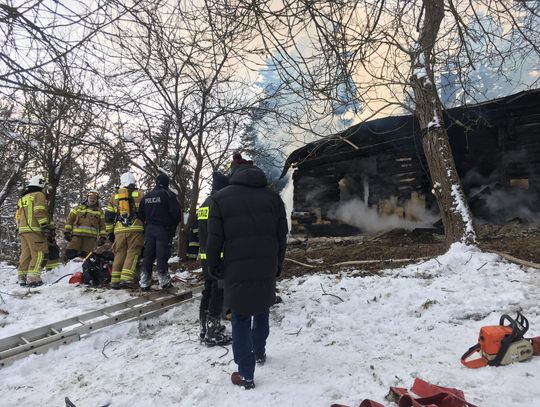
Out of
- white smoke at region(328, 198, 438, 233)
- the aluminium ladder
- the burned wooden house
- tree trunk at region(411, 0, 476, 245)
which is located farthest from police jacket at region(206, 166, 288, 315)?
white smoke at region(328, 198, 438, 233)

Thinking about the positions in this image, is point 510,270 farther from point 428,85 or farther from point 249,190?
point 249,190

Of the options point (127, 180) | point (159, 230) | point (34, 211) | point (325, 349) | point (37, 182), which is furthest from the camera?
point (37, 182)

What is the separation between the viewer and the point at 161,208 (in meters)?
6.67

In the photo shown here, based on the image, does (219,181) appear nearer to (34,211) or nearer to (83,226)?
(34,211)

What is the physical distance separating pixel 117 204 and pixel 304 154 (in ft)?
22.2

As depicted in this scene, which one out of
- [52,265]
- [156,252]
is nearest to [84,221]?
[52,265]

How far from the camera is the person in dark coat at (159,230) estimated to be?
6.56 meters

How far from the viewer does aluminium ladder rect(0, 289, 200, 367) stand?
14.2 ft

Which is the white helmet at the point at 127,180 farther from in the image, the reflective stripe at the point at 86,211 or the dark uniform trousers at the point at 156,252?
the reflective stripe at the point at 86,211

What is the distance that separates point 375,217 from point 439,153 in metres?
5.45

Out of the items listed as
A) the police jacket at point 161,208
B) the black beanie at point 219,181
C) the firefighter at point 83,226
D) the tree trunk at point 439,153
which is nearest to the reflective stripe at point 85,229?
the firefighter at point 83,226

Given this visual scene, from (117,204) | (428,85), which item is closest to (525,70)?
(428,85)

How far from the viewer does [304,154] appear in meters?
12.7

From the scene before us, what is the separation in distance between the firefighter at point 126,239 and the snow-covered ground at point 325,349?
2.99 feet
